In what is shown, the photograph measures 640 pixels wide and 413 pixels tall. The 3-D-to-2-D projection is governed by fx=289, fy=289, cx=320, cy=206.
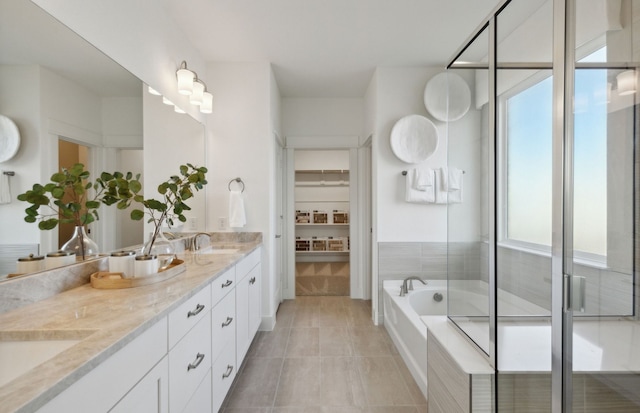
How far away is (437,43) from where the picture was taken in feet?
8.51

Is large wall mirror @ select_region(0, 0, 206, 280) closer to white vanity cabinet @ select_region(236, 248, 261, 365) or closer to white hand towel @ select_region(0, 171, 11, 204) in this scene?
white hand towel @ select_region(0, 171, 11, 204)

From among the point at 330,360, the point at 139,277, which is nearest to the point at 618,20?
the point at 139,277

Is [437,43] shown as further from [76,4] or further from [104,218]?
[104,218]

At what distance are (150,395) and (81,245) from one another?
0.85 metres

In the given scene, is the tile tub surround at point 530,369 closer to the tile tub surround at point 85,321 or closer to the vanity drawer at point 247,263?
the tile tub surround at point 85,321

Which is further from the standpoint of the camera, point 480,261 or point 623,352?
point 480,261

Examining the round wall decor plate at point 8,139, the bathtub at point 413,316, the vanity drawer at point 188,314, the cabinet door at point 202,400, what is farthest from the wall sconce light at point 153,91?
the bathtub at point 413,316

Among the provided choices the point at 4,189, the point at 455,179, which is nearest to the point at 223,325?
the point at 4,189

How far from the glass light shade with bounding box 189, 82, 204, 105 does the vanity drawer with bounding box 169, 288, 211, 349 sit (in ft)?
5.68

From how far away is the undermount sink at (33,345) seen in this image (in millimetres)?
803

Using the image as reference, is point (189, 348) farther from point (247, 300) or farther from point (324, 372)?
point (324, 372)

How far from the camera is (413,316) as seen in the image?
7.41 feet

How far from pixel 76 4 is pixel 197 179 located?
1005 millimetres

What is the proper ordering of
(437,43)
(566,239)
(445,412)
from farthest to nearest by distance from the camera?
(437,43) < (445,412) < (566,239)
